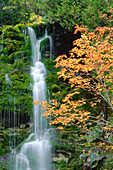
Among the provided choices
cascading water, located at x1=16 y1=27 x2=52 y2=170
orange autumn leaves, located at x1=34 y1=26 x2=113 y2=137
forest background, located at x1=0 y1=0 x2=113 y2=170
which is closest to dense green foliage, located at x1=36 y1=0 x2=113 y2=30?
forest background, located at x1=0 y1=0 x2=113 y2=170

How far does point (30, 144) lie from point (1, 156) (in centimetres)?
122

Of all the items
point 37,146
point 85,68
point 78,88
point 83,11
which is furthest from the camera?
point 83,11

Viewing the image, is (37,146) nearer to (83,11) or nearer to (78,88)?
(78,88)

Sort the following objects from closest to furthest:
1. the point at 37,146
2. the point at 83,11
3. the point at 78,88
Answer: the point at 78,88 → the point at 37,146 → the point at 83,11

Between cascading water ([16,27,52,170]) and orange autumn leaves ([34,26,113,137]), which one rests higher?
orange autumn leaves ([34,26,113,137])

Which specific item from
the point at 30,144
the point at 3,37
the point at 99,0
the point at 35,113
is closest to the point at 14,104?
the point at 35,113

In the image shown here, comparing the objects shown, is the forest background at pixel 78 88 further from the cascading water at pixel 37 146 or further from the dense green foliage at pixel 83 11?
the cascading water at pixel 37 146

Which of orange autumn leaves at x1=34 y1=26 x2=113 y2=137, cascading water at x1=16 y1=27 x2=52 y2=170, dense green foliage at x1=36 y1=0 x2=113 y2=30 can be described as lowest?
cascading water at x1=16 y1=27 x2=52 y2=170

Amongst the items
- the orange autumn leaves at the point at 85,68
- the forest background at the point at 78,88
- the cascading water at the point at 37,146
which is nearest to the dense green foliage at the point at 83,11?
the forest background at the point at 78,88

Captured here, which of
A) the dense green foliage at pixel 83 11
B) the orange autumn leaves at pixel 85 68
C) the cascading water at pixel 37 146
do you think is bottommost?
the cascading water at pixel 37 146

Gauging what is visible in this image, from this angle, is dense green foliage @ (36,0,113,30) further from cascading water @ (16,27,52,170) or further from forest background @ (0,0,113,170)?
cascading water @ (16,27,52,170)

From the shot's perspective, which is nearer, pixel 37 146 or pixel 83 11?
pixel 37 146

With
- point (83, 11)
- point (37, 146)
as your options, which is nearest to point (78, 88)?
point (37, 146)

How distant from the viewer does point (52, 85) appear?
9156 mm
